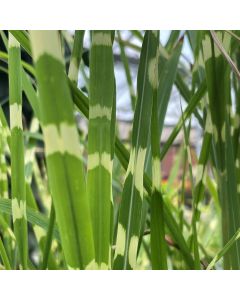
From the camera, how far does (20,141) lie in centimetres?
22

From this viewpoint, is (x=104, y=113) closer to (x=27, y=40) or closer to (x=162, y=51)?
(x=27, y=40)

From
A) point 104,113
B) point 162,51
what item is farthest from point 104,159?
point 162,51

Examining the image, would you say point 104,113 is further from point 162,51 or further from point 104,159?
point 162,51

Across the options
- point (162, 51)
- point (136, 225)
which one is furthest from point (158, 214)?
point (162, 51)

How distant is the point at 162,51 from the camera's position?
317mm

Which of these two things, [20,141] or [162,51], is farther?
[162,51]
